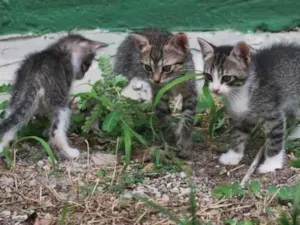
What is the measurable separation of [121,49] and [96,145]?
0.86 m

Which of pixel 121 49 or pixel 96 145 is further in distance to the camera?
pixel 121 49

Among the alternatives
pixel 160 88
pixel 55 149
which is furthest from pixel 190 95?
pixel 55 149

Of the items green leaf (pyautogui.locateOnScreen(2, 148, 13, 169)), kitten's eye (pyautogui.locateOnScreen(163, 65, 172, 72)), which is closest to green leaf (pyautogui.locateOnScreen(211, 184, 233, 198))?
kitten's eye (pyautogui.locateOnScreen(163, 65, 172, 72))

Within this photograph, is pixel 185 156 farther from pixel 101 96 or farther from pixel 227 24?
pixel 227 24

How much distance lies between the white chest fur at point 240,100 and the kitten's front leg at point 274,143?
18 cm

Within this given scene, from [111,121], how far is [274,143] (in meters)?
1.10

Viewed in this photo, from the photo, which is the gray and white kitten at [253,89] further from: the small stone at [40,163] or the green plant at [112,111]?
the small stone at [40,163]

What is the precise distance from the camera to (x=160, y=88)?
209 inches

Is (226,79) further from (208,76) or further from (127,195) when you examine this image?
(127,195)

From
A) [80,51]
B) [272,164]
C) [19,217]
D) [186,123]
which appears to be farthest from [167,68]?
[19,217]

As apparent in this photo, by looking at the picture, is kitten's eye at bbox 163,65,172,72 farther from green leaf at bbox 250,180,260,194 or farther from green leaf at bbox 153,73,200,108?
green leaf at bbox 250,180,260,194

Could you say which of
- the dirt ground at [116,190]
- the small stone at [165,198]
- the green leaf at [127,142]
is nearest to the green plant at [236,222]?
the dirt ground at [116,190]

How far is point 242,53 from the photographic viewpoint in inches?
190

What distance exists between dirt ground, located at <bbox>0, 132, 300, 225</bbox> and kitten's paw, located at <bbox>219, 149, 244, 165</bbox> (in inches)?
1.9
